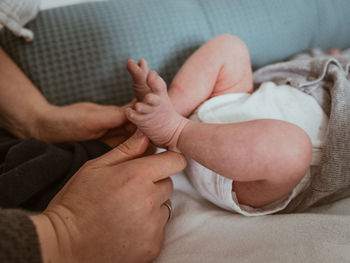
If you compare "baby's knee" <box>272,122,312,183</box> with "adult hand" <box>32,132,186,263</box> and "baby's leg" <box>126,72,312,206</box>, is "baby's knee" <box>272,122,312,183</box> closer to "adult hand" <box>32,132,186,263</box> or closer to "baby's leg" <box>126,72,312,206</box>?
"baby's leg" <box>126,72,312,206</box>

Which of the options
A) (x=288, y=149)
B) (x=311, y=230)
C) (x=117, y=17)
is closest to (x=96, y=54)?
(x=117, y=17)

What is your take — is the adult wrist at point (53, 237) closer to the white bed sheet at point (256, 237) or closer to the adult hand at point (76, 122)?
the white bed sheet at point (256, 237)

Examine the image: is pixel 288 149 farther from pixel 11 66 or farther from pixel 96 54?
pixel 11 66

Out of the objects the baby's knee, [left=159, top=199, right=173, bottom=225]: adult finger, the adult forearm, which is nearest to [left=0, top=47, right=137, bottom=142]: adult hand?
the adult forearm

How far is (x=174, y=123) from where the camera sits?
0.53 meters

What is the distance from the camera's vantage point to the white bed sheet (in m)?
0.41

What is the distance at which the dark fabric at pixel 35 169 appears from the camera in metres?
0.50

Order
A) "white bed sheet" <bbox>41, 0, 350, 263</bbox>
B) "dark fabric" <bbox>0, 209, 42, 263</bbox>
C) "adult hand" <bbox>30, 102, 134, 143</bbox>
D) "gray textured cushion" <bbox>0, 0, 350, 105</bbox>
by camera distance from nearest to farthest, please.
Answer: "dark fabric" <bbox>0, 209, 42, 263</bbox>, "white bed sheet" <bbox>41, 0, 350, 263</bbox>, "adult hand" <bbox>30, 102, 134, 143</bbox>, "gray textured cushion" <bbox>0, 0, 350, 105</bbox>

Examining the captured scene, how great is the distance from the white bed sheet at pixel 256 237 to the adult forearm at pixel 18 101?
48 cm

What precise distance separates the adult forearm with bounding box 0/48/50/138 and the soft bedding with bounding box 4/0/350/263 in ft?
1.57

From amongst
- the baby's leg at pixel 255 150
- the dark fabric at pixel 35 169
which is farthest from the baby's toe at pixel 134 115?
the dark fabric at pixel 35 169

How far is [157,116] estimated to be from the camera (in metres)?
0.49

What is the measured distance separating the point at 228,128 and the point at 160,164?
154 mm

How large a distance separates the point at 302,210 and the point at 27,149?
0.68 metres
